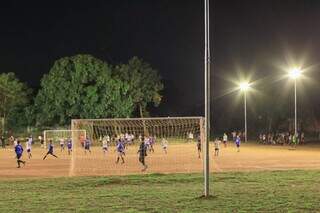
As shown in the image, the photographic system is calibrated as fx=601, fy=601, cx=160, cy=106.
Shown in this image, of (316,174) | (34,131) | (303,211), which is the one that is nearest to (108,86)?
(34,131)

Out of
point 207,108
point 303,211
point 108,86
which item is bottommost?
point 303,211

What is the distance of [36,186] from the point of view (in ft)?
77.5

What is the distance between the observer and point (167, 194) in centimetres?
1944

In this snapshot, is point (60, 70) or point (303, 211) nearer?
point (303, 211)

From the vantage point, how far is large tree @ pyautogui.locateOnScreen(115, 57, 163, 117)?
8781 centimetres

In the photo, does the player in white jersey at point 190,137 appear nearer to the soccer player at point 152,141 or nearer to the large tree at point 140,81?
the soccer player at point 152,141

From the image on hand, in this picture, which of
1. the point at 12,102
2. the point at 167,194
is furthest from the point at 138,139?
the point at 12,102

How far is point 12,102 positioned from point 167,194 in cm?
7025

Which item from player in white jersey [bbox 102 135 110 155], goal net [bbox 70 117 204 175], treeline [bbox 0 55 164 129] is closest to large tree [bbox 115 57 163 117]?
treeline [bbox 0 55 164 129]

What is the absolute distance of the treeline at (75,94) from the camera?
79.7 meters

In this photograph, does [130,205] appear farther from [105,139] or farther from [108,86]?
[108,86]

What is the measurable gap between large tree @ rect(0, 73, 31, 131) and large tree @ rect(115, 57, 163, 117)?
14524 mm

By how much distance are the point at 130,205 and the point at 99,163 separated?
77.9 ft

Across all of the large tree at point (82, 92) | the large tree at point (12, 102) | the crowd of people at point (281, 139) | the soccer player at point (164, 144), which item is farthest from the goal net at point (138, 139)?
the large tree at point (12, 102)
